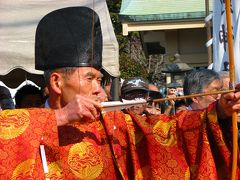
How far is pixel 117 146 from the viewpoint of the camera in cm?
276

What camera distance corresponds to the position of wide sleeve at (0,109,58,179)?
245 centimetres

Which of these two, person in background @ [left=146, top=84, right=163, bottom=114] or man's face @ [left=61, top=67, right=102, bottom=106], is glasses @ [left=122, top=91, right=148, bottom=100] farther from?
man's face @ [left=61, top=67, right=102, bottom=106]

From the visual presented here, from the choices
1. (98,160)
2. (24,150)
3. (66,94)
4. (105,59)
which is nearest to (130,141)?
(98,160)

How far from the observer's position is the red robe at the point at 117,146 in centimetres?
249

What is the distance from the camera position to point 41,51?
291cm

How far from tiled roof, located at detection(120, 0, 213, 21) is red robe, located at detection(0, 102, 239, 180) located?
939 centimetres

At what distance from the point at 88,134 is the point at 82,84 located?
24cm

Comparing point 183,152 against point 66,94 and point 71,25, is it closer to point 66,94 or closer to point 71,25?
point 66,94

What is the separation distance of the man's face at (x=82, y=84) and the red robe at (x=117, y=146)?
141 mm

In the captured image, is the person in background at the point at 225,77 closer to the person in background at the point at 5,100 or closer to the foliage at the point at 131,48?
the person in background at the point at 5,100

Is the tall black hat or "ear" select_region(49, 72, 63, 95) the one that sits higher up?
the tall black hat

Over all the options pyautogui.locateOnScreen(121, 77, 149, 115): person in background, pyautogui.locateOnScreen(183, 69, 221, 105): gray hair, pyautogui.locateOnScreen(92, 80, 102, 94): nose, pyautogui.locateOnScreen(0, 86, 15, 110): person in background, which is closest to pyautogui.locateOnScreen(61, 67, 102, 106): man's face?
pyautogui.locateOnScreen(92, 80, 102, 94): nose

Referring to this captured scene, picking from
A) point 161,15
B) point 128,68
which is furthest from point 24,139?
point 128,68

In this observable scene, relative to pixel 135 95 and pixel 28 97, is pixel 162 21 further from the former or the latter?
pixel 135 95
